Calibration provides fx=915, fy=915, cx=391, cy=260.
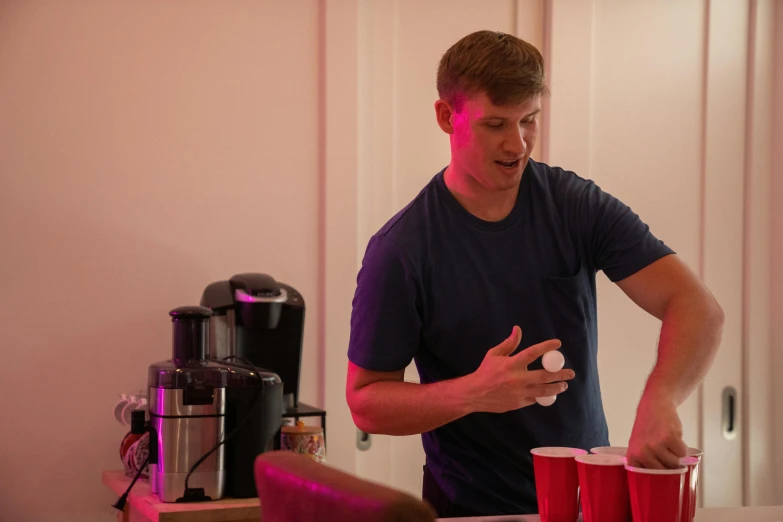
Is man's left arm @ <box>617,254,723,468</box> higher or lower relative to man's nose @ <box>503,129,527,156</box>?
lower

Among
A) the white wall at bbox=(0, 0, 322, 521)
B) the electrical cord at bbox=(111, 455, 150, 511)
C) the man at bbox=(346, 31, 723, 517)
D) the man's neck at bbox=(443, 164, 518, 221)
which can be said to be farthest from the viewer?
the white wall at bbox=(0, 0, 322, 521)

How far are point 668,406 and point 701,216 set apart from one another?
2080 millimetres

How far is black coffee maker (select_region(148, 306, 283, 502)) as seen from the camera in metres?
2.16

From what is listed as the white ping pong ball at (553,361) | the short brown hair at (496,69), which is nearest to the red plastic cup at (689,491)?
the white ping pong ball at (553,361)

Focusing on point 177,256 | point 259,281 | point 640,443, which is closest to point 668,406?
point 640,443

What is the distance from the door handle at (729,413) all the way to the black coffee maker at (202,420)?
1924 millimetres

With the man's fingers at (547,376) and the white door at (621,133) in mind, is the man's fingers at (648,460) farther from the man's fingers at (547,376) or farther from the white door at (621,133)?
the white door at (621,133)

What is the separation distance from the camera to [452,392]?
1573 millimetres

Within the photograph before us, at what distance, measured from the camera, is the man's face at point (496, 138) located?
5.81ft

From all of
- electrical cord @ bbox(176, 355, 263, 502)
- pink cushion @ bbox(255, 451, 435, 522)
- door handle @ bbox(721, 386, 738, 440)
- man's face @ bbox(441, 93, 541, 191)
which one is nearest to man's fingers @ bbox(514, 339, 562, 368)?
man's face @ bbox(441, 93, 541, 191)

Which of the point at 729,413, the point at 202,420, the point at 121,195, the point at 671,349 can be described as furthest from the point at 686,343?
the point at 729,413

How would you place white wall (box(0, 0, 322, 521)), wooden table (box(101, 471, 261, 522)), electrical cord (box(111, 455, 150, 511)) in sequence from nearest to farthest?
1. wooden table (box(101, 471, 261, 522))
2. electrical cord (box(111, 455, 150, 511))
3. white wall (box(0, 0, 322, 521))

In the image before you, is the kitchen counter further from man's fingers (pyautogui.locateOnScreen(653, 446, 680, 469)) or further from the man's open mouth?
the man's open mouth

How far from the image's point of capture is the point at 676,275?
5.82 feet
